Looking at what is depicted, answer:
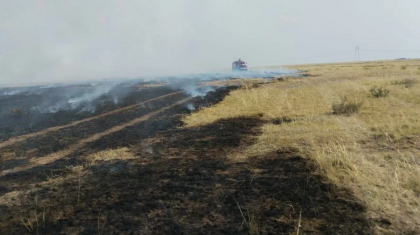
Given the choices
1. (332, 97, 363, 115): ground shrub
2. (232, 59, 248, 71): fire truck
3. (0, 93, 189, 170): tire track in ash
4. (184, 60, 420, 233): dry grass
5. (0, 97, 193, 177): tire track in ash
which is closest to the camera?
(184, 60, 420, 233): dry grass

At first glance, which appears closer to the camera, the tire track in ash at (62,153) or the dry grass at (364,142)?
the dry grass at (364,142)

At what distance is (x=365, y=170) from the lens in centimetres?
611

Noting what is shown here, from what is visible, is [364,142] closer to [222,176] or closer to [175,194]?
[222,176]

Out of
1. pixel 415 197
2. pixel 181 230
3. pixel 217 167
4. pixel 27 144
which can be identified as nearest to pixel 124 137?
pixel 27 144

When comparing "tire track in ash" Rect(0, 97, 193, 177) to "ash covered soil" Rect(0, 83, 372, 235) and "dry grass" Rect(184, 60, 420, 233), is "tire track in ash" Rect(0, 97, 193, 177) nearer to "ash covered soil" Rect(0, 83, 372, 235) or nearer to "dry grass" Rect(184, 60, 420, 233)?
"ash covered soil" Rect(0, 83, 372, 235)

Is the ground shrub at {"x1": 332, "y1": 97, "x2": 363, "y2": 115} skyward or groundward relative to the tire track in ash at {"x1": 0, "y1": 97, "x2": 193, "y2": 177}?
skyward

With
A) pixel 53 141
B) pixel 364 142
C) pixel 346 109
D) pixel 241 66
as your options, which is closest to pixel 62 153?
pixel 53 141

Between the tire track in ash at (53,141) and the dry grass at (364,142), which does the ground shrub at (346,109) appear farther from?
the tire track in ash at (53,141)

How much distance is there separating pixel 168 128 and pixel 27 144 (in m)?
5.13

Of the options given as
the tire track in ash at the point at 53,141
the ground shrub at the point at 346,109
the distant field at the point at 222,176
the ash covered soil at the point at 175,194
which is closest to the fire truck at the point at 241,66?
the tire track in ash at the point at 53,141

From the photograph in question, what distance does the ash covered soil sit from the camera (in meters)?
4.58

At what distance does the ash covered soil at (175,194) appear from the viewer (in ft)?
15.0

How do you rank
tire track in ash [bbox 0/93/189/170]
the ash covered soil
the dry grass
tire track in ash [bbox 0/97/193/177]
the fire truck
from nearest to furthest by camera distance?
1. the ash covered soil
2. the dry grass
3. tire track in ash [bbox 0/97/193/177]
4. tire track in ash [bbox 0/93/189/170]
5. the fire truck

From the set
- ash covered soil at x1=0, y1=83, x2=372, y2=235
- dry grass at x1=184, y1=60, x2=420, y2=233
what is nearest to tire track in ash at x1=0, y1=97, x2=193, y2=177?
ash covered soil at x1=0, y1=83, x2=372, y2=235
